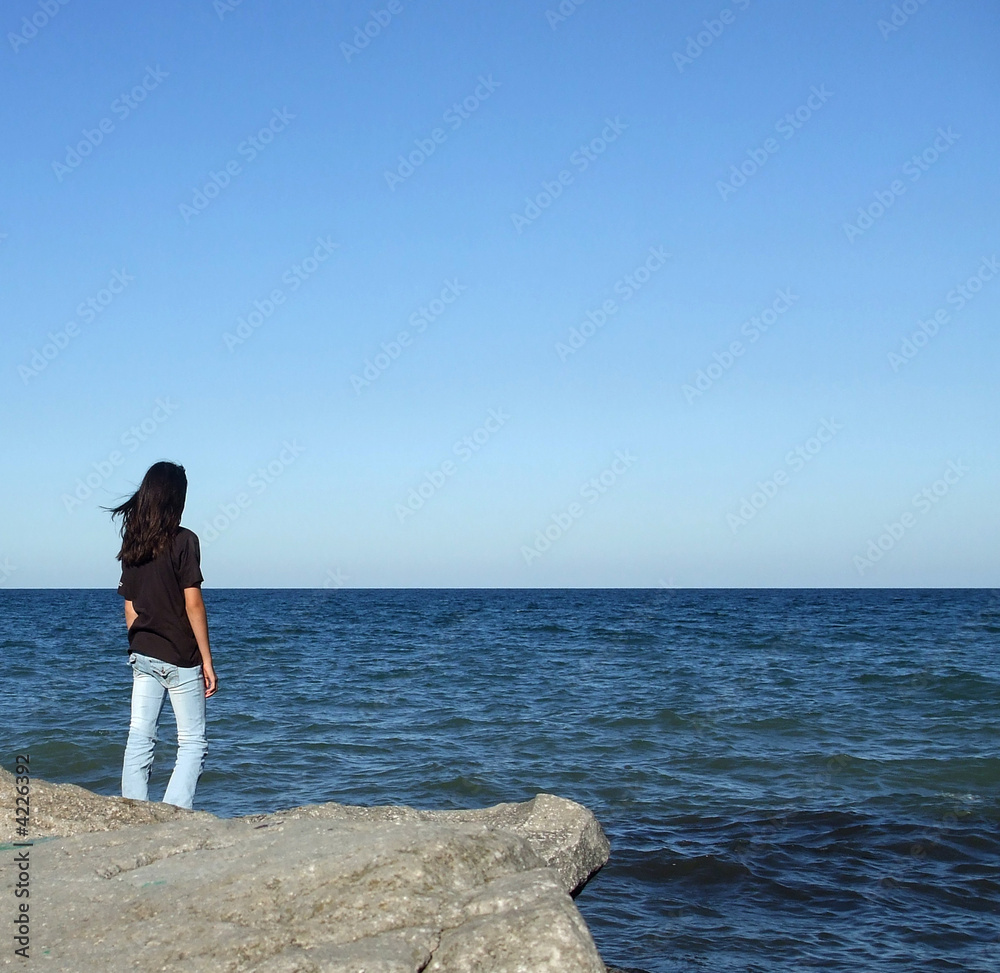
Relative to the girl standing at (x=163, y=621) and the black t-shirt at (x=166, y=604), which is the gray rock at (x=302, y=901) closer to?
the girl standing at (x=163, y=621)

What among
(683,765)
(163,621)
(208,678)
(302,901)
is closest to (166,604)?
(163,621)

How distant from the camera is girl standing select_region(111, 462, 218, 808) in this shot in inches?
185

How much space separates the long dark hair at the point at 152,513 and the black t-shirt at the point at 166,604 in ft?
0.18

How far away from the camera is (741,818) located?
25.0ft

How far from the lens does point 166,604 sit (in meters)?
4.71

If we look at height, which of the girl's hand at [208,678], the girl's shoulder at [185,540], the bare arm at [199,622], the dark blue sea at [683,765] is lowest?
the dark blue sea at [683,765]

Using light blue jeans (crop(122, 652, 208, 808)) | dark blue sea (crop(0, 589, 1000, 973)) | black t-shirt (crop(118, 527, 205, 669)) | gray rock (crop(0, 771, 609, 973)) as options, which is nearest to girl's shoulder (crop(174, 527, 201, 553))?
black t-shirt (crop(118, 527, 205, 669))

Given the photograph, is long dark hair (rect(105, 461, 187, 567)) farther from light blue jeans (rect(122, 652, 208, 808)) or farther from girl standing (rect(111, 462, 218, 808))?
light blue jeans (rect(122, 652, 208, 808))

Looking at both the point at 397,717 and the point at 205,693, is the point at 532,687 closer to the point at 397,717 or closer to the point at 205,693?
the point at 397,717

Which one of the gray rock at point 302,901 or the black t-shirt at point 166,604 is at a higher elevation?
the black t-shirt at point 166,604

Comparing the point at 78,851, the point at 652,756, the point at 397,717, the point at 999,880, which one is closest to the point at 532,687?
the point at 397,717

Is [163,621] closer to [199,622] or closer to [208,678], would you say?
[199,622]

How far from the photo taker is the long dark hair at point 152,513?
15.3ft

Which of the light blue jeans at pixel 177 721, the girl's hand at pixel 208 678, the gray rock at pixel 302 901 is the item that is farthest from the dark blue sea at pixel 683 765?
the girl's hand at pixel 208 678
